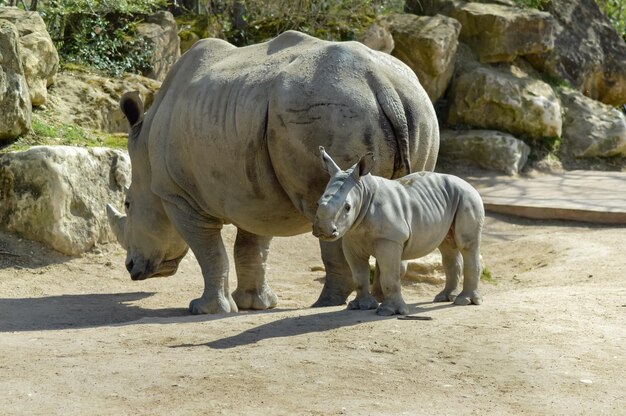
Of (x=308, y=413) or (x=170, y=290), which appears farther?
(x=170, y=290)

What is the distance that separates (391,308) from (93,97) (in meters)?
6.91

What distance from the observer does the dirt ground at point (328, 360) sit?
535 cm

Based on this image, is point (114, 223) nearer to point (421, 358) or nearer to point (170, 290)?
point (170, 290)

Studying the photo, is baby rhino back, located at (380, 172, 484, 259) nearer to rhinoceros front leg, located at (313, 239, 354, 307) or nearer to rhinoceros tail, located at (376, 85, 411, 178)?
rhinoceros tail, located at (376, 85, 411, 178)

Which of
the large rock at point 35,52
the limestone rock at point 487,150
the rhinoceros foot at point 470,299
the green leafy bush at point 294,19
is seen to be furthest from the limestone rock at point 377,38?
the rhinoceros foot at point 470,299

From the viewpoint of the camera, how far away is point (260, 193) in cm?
814

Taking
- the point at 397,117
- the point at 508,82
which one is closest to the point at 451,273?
the point at 397,117

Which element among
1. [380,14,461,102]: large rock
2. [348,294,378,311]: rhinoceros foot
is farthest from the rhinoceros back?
[380,14,461,102]: large rock

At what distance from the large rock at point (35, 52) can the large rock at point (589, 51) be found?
8979 mm

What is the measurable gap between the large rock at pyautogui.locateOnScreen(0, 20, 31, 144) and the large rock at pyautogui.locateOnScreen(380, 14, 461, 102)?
628cm

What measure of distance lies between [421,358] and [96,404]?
5.98 ft

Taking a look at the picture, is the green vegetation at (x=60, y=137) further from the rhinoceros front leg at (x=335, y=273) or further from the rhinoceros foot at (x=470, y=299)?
the rhinoceros foot at (x=470, y=299)

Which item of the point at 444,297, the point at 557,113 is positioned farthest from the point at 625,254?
the point at 557,113

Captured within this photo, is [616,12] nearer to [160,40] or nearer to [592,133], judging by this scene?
[592,133]
